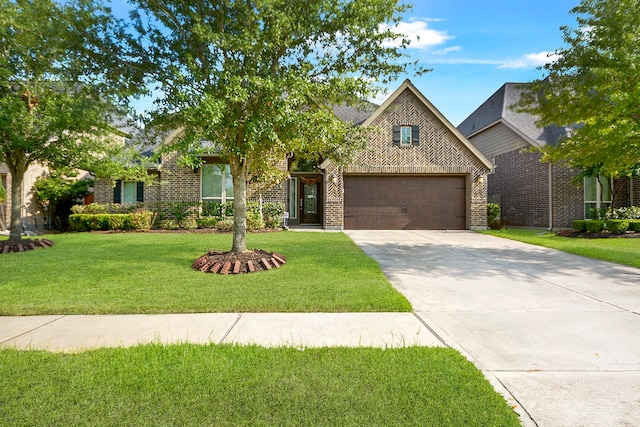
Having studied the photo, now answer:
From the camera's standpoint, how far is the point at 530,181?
16547mm

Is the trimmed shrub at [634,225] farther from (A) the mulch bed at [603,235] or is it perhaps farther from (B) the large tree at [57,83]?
(B) the large tree at [57,83]

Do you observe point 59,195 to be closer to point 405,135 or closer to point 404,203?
point 404,203

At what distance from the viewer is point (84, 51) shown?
6371 millimetres

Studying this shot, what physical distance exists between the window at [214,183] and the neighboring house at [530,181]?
12.1 meters

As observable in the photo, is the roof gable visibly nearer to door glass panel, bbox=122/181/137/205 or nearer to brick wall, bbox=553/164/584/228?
brick wall, bbox=553/164/584/228

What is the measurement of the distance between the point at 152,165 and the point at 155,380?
13549 millimetres

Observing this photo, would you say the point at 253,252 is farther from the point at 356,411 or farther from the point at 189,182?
the point at 189,182

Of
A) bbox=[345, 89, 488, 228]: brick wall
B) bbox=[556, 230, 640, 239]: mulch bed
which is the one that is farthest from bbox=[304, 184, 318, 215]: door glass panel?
bbox=[556, 230, 640, 239]: mulch bed

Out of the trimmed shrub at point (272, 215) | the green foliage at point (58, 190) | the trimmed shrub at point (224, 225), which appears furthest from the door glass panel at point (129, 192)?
the trimmed shrub at point (272, 215)

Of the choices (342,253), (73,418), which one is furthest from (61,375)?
(342,253)

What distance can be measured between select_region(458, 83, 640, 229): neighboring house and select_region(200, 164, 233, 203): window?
12.1 metres

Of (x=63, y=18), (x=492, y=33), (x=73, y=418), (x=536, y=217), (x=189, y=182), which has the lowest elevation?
(x=73, y=418)

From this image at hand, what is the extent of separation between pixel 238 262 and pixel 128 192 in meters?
11.4

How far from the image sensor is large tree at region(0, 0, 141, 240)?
6.28 meters
